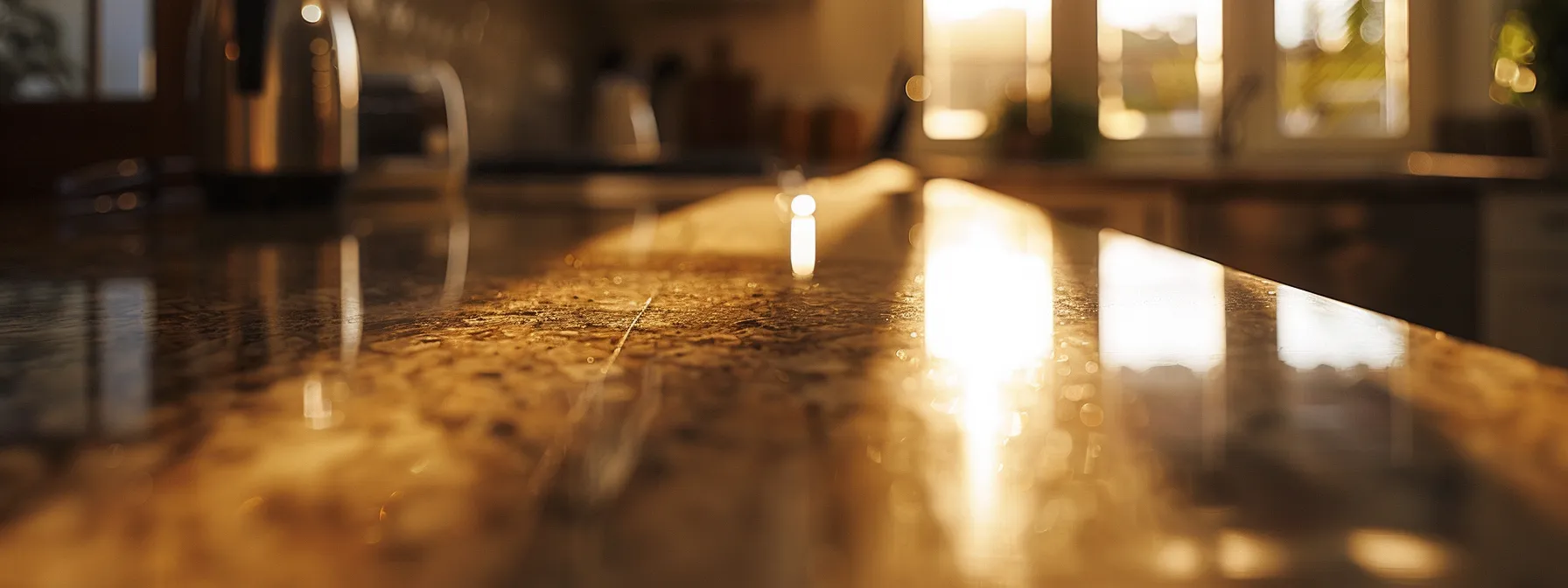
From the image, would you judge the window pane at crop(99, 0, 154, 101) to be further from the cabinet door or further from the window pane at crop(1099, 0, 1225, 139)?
A: the window pane at crop(1099, 0, 1225, 139)

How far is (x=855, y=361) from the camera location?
27cm

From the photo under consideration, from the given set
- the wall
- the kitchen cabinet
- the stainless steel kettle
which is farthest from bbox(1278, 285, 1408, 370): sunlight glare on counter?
the wall

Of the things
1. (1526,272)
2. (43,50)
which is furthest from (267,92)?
(1526,272)

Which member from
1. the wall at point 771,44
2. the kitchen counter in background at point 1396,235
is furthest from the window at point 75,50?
the wall at point 771,44

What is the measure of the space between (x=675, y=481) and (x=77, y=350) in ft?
0.69

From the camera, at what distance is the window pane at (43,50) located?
1.22 m

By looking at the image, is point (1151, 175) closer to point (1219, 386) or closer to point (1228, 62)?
point (1228, 62)

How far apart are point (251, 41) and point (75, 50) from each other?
0.42 meters

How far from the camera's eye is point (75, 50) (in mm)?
1285

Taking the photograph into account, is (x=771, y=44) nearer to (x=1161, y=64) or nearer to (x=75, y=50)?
(x=1161, y=64)

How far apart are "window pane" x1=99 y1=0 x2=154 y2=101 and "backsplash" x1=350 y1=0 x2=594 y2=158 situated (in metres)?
0.28

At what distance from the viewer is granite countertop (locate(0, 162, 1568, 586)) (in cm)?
13

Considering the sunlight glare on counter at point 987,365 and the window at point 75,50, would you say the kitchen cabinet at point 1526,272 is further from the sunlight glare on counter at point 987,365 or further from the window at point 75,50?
the window at point 75,50

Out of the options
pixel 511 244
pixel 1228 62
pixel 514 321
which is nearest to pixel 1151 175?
pixel 1228 62
